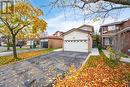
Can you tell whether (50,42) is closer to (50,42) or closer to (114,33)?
(50,42)

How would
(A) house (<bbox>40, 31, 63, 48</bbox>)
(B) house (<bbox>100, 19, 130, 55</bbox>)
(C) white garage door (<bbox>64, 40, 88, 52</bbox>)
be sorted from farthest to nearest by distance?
(A) house (<bbox>40, 31, 63, 48</bbox>) → (C) white garage door (<bbox>64, 40, 88, 52</bbox>) → (B) house (<bbox>100, 19, 130, 55</bbox>)

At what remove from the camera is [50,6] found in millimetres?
5094

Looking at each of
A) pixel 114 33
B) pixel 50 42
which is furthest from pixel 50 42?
pixel 114 33

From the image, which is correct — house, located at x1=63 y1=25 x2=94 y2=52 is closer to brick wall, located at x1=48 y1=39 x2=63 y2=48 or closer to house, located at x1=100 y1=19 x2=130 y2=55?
house, located at x1=100 y1=19 x2=130 y2=55

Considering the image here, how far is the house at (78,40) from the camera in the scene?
27531 millimetres

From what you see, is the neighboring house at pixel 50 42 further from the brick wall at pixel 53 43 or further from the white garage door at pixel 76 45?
the white garage door at pixel 76 45

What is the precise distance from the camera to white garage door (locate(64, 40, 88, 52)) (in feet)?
90.2

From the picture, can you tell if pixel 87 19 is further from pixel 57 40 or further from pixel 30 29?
pixel 57 40

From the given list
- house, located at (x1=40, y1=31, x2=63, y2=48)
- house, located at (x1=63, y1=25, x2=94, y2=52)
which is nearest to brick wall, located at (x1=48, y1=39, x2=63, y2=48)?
house, located at (x1=40, y1=31, x2=63, y2=48)

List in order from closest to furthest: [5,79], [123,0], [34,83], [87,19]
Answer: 1. [123,0]
2. [87,19]
3. [34,83]
4. [5,79]

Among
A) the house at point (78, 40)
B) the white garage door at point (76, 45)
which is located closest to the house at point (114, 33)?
the house at point (78, 40)

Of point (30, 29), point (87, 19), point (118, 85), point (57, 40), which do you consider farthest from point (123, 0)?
point (57, 40)

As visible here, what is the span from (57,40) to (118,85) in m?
37.1

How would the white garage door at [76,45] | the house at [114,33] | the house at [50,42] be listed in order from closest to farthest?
the house at [114,33] < the white garage door at [76,45] < the house at [50,42]
